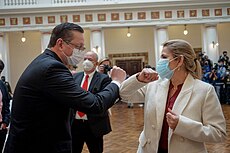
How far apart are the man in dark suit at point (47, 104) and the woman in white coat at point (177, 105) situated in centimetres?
40

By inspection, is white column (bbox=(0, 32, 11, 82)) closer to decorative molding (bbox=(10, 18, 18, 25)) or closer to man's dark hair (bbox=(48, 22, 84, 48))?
decorative molding (bbox=(10, 18, 18, 25))

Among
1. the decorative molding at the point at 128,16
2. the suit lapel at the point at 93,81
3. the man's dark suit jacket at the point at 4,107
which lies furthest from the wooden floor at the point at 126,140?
the decorative molding at the point at 128,16

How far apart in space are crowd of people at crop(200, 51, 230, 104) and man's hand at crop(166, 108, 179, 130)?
10978 millimetres

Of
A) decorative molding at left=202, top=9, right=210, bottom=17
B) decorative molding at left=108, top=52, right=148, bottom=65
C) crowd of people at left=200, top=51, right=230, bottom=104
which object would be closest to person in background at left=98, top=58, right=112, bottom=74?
crowd of people at left=200, top=51, right=230, bottom=104

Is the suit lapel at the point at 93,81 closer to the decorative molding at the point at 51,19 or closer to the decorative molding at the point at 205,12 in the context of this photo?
the decorative molding at the point at 51,19

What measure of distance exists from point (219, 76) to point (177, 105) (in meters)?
11.4

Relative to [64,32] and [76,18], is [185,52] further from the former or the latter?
[76,18]

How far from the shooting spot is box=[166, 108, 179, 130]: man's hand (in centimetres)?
197

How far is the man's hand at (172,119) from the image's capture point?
6.46 ft

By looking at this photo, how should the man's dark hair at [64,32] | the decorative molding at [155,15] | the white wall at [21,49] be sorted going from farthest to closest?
the white wall at [21,49]
the decorative molding at [155,15]
the man's dark hair at [64,32]

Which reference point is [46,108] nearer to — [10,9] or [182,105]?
[182,105]

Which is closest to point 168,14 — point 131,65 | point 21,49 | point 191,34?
point 191,34

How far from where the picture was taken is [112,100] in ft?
6.24

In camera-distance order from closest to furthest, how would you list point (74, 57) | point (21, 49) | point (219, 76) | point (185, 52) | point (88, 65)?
1. point (74, 57)
2. point (185, 52)
3. point (88, 65)
4. point (219, 76)
5. point (21, 49)
